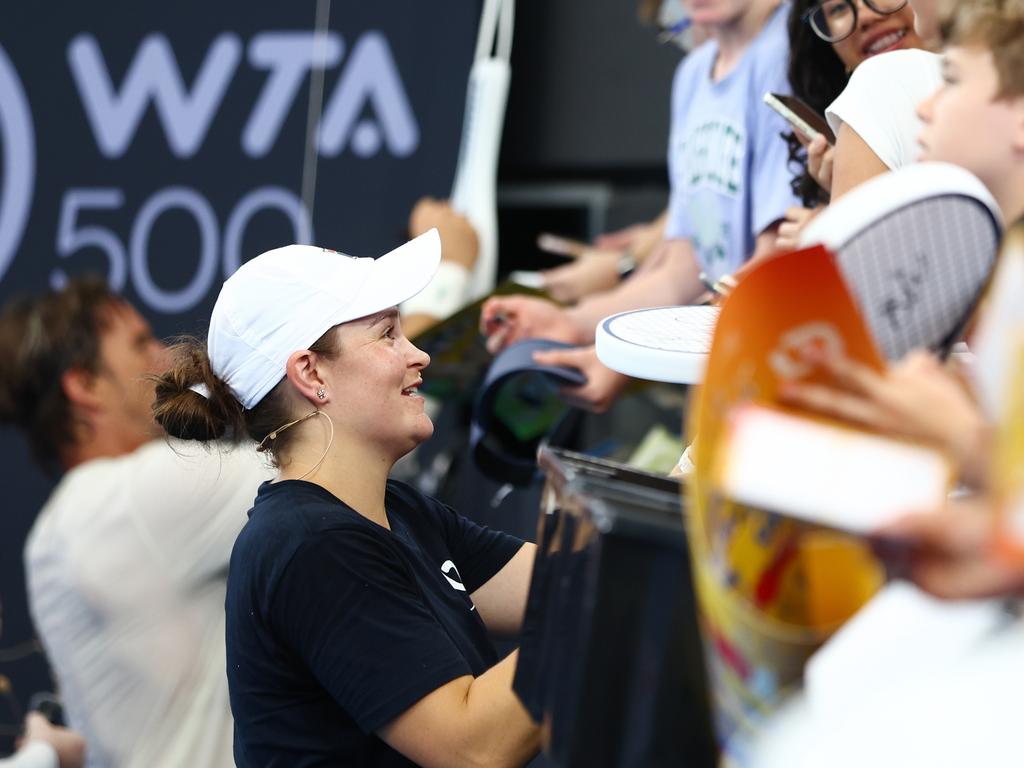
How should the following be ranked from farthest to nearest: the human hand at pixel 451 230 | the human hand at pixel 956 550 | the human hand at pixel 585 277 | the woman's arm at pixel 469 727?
the human hand at pixel 451 230, the human hand at pixel 585 277, the woman's arm at pixel 469 727, the human hand at pixel 956 550

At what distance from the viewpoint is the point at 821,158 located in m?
1.47

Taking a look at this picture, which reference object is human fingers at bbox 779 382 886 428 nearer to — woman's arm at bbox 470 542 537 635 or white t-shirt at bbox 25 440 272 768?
woman's arm at bbox 470 542 537 635

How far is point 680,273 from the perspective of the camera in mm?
2205

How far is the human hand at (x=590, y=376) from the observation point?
6.30 feet

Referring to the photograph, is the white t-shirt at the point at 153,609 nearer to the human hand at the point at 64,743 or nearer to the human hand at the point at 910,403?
the human hand at the point at 64,743

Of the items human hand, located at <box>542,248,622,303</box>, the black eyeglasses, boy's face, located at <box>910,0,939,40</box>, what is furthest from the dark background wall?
boy's face, located at <box>910,0,939,40</box>

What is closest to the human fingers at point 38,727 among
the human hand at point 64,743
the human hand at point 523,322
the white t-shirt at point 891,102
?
the human hand at point 64,743

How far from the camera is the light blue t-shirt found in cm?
192

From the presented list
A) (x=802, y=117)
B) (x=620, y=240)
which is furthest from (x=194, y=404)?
(x=620, y=240)

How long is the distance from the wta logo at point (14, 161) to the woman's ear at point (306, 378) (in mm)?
2187

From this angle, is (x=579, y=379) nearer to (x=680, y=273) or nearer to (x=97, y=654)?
(x=680, y=273)

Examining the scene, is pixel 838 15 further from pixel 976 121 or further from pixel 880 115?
pixel 976 121

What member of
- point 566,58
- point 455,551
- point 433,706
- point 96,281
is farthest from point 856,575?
point 566,58

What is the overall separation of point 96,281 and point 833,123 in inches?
66.8
